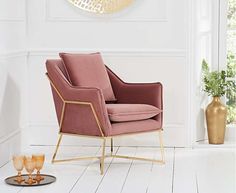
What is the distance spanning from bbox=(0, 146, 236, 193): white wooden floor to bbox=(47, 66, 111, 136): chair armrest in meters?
0.34

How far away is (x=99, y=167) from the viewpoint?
17.0 ft

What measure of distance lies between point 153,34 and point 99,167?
1480mm

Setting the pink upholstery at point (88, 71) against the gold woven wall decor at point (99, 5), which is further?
the gold woven wall decor at point (99, 5)

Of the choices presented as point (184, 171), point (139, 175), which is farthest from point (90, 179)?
point (184, 171)

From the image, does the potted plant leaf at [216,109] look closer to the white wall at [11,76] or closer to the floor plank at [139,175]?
the floor plank at [139,175]

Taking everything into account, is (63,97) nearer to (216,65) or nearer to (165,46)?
(165,46)

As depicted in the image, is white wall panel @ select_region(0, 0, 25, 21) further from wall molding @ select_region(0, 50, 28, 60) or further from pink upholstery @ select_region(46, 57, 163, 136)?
pink upholstery @ select_region(46, 57, 163, 136)

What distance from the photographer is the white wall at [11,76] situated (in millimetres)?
5281

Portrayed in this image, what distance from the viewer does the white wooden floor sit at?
4.46 metres

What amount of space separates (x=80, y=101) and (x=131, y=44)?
3.91ft

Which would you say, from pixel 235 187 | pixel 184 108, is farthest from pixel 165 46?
pixel 235 187

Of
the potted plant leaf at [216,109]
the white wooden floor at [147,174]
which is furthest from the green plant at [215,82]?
the white wooden floor at [147,174]

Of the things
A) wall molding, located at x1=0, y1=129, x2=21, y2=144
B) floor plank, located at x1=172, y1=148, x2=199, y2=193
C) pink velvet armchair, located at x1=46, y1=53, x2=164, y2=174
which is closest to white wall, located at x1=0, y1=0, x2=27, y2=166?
wall molding, located at x1=0, y1=129, x2=21, y2=144

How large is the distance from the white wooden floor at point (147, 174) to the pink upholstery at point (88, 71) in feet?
2.08
